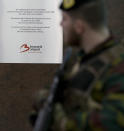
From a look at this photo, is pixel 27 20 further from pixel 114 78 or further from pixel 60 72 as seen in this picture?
pixel 114 78

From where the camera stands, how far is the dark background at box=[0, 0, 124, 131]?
15.4 ft

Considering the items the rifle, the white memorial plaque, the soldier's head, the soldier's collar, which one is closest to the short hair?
the soldier's head

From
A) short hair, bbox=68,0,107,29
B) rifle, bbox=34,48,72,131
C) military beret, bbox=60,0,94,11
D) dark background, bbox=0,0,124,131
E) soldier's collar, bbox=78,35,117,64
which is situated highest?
military beret, bbox=60,0,94,11

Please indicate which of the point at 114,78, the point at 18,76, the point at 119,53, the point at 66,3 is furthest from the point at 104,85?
the point at 18,76

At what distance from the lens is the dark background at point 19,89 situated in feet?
15.4

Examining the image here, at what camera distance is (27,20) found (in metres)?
4.43

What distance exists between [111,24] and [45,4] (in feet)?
2.84

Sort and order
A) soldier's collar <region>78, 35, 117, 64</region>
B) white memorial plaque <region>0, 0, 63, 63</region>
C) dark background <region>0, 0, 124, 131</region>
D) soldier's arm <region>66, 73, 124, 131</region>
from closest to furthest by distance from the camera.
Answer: soldier's arm <region>66, 73, 124, 131</region>
soldier's collar <region>78, 35, 117, 64</region>
white memorial plaque <region>0, 0, 63, 63</region>
dark background <region>0, 0, 124, 131</region>

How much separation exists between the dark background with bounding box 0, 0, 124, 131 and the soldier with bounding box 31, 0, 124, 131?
2.21 meters

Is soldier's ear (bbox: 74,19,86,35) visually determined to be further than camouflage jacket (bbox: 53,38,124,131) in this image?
Yes

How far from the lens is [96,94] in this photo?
221 centimetres

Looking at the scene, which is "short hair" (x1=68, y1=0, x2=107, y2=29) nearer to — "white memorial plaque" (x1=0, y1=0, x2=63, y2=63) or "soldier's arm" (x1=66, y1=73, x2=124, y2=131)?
"soldier's arm" (x1=66, y1=73, x2=124, y2=131)

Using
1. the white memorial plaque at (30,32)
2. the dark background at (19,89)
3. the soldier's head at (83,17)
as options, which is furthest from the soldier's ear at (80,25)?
the dark background at (19,89)

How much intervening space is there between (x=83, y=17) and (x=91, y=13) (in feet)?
0.19
